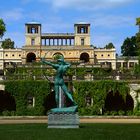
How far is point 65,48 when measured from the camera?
107 meters

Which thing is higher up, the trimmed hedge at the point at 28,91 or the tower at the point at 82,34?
the tower at the point at 82,34

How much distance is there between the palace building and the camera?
4222 inches

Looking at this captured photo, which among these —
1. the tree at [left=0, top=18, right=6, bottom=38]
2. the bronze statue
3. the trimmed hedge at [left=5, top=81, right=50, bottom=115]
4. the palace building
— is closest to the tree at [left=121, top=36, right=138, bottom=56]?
the palace building

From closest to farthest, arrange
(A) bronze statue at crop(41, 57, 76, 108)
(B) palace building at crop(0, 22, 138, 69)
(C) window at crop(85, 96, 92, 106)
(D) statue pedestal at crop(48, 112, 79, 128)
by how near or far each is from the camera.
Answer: (D) statue pedestal at crop(48, 112, 79, 128) < (A) bronze statue at crop(41, 57, 76, 108) < (C) window at crop(85, 96, 92, 106) < (B) palace building at crop(0, 22, 138, 69)

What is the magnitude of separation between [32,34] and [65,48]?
946cm

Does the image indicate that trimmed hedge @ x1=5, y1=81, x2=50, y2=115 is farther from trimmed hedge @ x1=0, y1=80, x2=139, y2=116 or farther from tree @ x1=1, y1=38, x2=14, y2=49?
tree @ x1=1, y1=38, x2=14, y2=49

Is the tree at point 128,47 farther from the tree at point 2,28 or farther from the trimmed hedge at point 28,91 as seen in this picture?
the trimmed hedge at point 28,91

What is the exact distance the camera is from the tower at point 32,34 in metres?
110

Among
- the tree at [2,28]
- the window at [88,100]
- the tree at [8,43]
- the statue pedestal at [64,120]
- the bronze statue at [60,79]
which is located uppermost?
the tree at [8,43]

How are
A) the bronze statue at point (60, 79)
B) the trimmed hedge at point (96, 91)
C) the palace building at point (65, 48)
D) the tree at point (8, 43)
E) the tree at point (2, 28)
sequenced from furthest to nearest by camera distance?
the tree at point (8, 43) → the palace building at point (65, 48) → the tree at point (2, 28) → the trimmed hedge at point (96, 91) → the bronze statue at point (60, 79)

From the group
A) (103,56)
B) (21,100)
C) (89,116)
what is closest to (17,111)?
(21,100)

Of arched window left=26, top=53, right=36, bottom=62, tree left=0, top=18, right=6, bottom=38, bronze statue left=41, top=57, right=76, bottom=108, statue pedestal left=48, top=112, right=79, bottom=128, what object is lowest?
statue pedestal left=48, top=112, right=79, bottom=128

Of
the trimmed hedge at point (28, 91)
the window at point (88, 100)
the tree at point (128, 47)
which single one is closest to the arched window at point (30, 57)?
the tree at point (128, 47)

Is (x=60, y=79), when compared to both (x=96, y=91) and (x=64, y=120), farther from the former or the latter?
(x=96, y=91)
